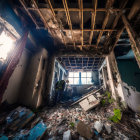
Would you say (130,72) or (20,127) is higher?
(130,72)

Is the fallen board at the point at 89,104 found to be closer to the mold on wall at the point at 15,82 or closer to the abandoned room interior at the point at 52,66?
the abandoned room interior at the point at 52,66

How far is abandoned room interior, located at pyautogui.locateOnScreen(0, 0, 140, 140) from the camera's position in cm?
222

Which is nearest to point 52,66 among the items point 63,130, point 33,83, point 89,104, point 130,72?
point 33,83

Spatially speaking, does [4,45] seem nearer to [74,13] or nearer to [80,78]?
[74,13]

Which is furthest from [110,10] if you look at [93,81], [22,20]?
[93,81]

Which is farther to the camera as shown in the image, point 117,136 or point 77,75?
point 77,75

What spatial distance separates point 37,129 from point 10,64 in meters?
2.62

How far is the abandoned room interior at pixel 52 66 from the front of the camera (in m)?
2.22

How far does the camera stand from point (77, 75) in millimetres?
11570

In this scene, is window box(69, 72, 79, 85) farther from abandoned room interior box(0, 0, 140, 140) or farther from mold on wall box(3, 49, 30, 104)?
mold on wall box(3, 49, 30, 104)

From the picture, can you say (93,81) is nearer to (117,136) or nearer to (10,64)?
(117,136)

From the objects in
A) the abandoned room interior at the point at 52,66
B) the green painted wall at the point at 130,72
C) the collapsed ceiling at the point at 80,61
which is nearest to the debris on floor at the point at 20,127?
the abandoned room interior at the point at 52,66

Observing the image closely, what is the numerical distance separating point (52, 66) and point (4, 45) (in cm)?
285

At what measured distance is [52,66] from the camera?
5.10m
